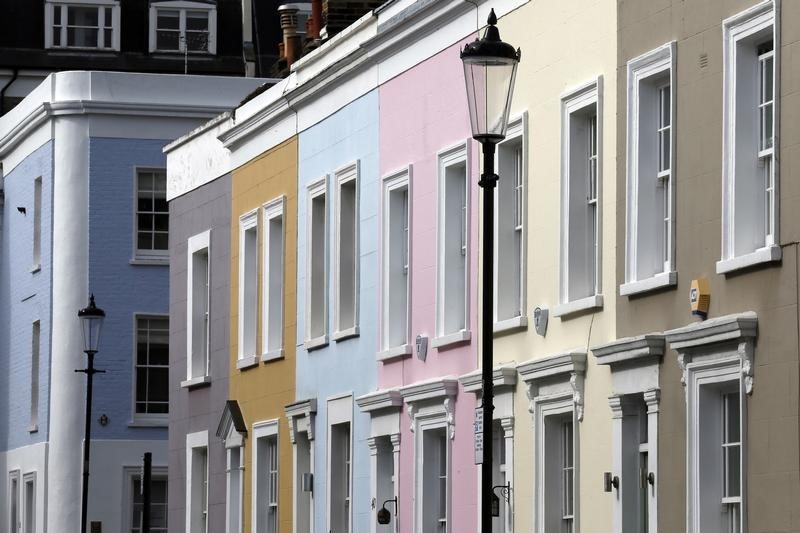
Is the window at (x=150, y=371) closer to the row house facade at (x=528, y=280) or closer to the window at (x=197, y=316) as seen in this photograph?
the window at (x=197, y=316)

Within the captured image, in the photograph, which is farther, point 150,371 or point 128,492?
point 150,371

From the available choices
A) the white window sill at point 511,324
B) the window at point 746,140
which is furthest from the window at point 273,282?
the window at point 746,140

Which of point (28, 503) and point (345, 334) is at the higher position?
point (345, 334)

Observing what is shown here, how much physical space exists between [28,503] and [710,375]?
94.4ft

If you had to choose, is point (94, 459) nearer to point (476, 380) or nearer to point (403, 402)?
point (403, 402)

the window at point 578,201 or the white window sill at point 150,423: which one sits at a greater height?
the window at point 578,201

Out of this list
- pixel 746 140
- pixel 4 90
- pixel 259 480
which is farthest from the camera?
pixel 4 90

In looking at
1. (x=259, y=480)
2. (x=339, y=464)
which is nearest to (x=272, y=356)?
(x=259, y=480)

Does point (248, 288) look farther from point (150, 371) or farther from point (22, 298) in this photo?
point (22, 298)

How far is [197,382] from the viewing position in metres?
34.8

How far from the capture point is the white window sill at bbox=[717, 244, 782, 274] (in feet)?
56.5

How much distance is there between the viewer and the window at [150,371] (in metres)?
43.5

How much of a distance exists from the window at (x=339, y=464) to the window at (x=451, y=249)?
3.84m

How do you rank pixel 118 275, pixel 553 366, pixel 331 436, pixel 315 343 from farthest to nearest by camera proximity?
pixel 118 275, pixel 315 343, pixel 331 436, pixel 553 366
